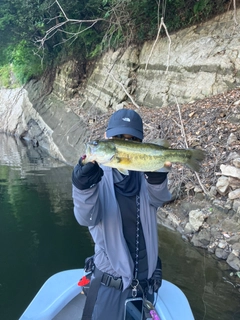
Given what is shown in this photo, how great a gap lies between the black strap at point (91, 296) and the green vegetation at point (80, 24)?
27.1 feet

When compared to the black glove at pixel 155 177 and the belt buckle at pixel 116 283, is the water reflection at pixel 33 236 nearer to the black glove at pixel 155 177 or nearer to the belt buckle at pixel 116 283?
the belt buckle at pixel 116 283

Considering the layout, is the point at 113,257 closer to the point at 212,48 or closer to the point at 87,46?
the point at 212,48

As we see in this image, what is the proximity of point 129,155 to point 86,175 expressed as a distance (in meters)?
0.33

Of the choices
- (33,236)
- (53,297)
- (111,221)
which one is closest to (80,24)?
(33,236)

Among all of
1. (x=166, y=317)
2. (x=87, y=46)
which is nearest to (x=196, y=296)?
(x=166, y=317)

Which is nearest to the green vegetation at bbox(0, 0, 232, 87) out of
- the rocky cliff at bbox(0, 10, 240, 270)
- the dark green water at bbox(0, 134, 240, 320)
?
the rocky cliff at bbox(0, 10, 240, 270)

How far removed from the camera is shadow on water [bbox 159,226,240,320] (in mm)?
4879

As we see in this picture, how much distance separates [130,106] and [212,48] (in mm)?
4024

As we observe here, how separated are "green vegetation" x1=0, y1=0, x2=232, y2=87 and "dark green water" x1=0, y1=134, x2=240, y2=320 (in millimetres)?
4695

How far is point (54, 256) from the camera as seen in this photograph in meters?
6.57

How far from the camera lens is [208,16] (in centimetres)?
1138

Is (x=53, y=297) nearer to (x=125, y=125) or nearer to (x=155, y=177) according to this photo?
(x=155, y=177)

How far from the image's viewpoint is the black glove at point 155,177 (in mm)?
2588

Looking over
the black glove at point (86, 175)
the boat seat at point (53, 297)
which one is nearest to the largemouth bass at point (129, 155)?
the black glove at point (86, 175)
